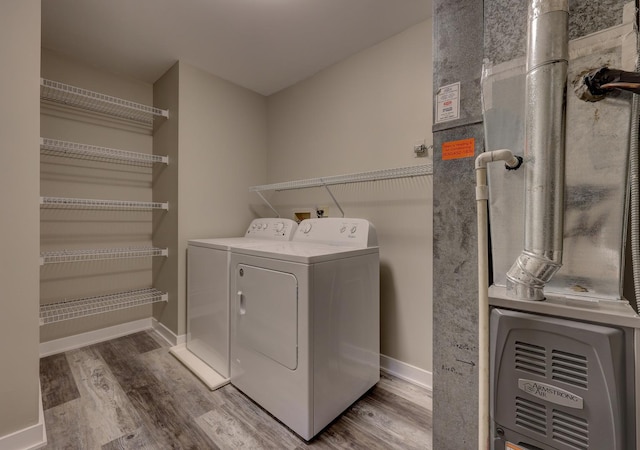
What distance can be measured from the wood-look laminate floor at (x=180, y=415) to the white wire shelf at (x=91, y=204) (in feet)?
4.01

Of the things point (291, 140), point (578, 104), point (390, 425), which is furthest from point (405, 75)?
point (390, 425)

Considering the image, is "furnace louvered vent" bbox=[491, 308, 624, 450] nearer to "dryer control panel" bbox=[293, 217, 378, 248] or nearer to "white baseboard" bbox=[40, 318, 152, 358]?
"dryer control panel" bbox=[293, 217, 378, 248]

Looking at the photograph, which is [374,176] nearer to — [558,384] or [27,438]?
[558,384]

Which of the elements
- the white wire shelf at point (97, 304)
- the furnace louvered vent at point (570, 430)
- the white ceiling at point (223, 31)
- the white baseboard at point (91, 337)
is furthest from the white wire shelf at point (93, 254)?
the furnace louvered vent at point (570, 430)

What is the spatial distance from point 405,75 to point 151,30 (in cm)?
187

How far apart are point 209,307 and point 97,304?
121 centimetres

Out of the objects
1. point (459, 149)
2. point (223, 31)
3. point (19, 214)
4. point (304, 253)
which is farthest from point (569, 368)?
point (223, 31)

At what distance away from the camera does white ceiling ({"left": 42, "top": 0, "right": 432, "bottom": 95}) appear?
180 centimetres

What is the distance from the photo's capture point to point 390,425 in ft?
5.06

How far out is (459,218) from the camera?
0.97 metres

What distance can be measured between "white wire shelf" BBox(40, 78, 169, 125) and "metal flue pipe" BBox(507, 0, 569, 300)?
2.74 meters

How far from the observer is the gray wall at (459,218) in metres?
0.92

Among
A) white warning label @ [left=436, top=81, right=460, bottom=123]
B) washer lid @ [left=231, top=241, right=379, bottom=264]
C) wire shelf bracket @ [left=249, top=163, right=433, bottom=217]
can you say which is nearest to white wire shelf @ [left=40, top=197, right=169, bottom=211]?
wire shelf bracket @ [left=249, top=163, right=433, bottom=217]

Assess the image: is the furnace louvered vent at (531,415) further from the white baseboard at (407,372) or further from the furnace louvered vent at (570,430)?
the white baseboard at (407,372)
